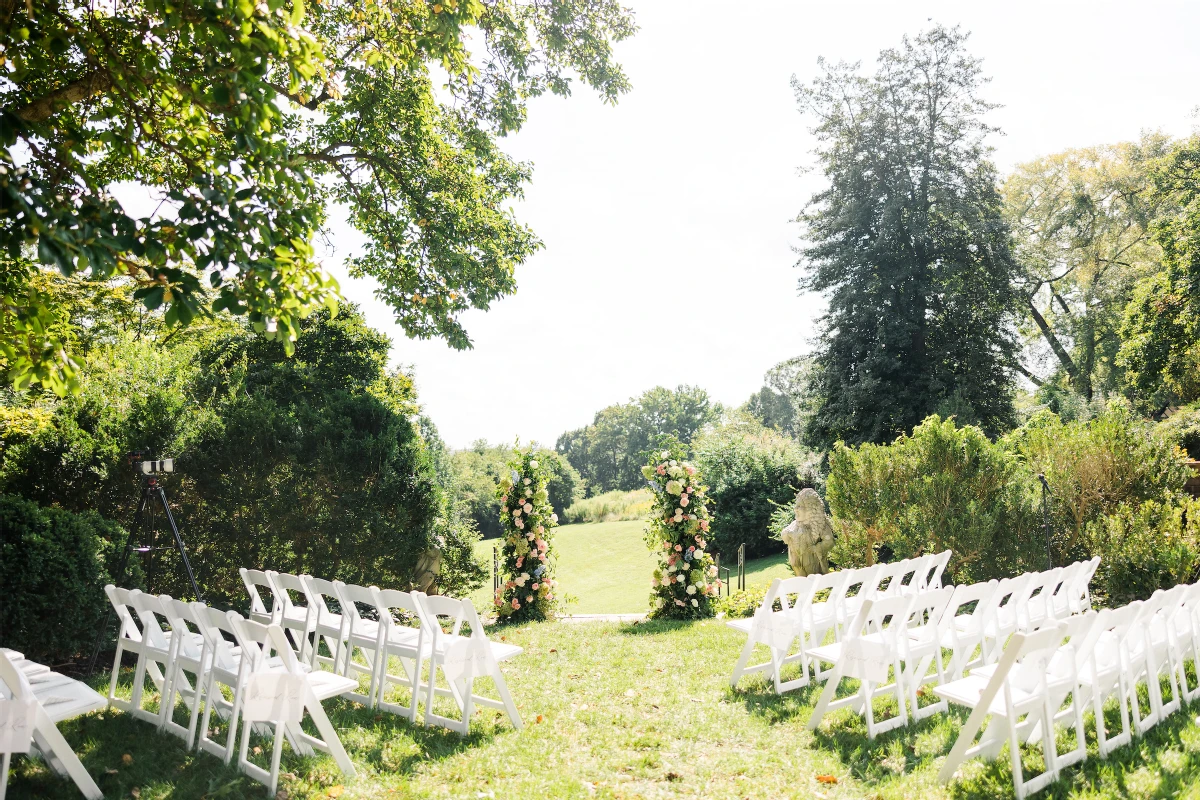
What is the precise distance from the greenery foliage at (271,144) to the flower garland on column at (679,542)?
12.3ft

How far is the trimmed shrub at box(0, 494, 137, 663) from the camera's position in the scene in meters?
5.83

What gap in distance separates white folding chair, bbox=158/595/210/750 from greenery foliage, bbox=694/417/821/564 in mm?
15421

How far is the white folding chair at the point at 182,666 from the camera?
12.8 feet

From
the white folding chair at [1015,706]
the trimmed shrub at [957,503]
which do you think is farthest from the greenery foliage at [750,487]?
the white folding chair at [1015,706]

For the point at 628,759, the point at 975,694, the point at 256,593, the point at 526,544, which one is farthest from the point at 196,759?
the point at 526,544

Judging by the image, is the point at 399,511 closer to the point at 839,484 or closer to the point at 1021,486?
the point at 839,484

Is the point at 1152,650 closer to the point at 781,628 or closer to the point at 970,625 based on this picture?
the point at 970,625

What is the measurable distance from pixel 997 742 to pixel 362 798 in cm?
311

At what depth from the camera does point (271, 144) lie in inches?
150

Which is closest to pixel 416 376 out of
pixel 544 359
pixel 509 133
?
pixel 509 133

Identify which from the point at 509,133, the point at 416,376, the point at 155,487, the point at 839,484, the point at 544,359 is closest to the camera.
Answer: the point at 155,487

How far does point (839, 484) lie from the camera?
9906 millimetres

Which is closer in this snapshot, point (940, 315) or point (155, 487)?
point (155, 487)

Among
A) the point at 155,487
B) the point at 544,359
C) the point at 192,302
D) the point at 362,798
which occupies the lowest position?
the point at 362,798
